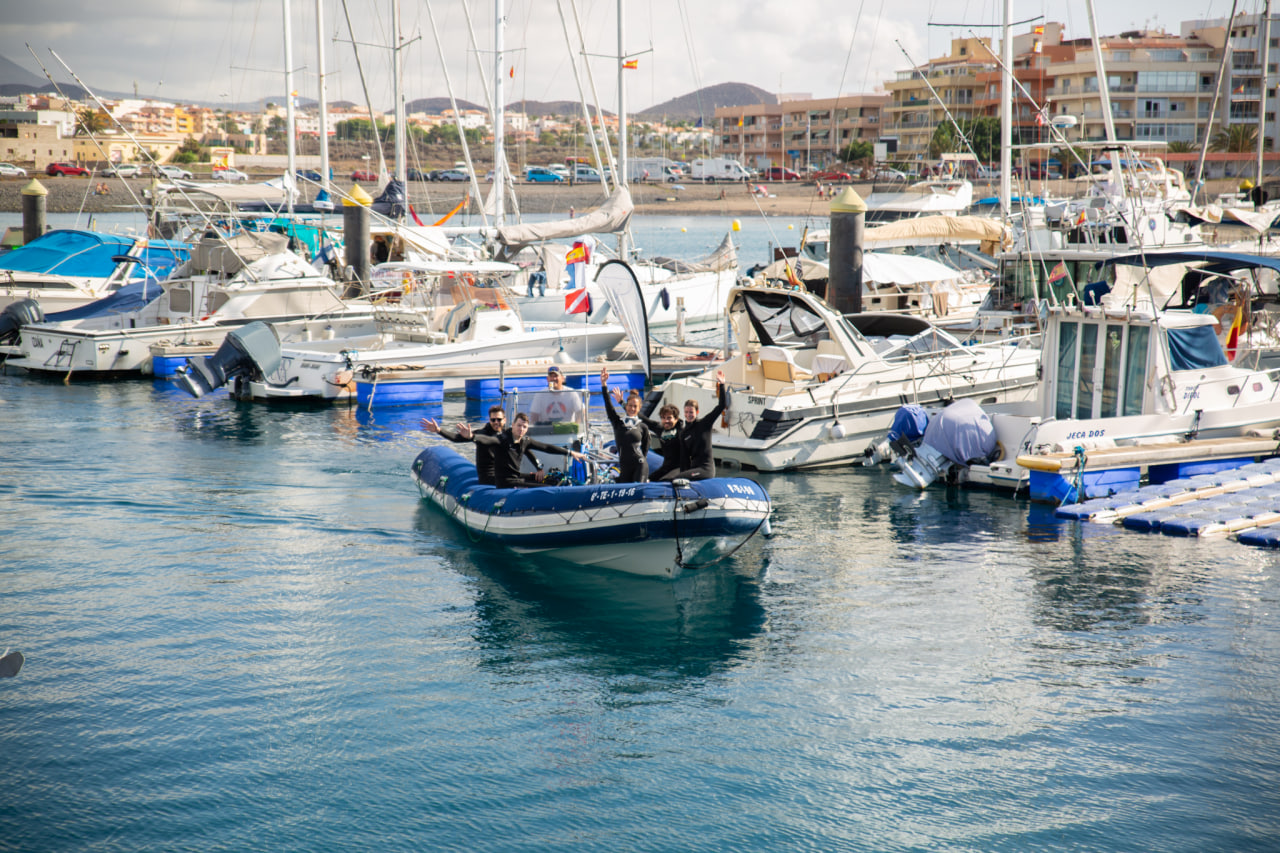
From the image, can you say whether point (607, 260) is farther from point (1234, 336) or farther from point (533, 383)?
point (1234, 336)

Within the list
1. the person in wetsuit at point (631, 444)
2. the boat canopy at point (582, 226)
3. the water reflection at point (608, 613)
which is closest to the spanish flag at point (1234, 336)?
the water reflection at point (608, 613)

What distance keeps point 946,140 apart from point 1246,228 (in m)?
45.5

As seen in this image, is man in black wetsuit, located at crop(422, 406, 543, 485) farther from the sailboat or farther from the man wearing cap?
the sailboat

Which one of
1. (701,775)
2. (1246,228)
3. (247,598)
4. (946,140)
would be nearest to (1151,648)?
(701,775)

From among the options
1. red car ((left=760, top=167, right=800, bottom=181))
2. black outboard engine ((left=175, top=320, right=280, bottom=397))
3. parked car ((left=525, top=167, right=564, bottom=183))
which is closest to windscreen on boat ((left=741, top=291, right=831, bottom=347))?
black outboard engine ((left=175, top=320, right=280, bottom=397))

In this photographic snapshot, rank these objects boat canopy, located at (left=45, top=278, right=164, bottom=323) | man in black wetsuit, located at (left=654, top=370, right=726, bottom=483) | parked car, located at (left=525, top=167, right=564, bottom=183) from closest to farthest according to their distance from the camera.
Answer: man in black wetsuit, located at (left=654, top=370, right=726, bottom=483) → boat canopy, located at (left=45, top=278, right=164, bottom=323) → parked car, located at (left=525, top=167, right=564, bottom=183)

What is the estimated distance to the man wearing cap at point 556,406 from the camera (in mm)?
13711

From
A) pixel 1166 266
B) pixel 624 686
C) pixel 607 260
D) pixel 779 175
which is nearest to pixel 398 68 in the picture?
pixel 607 260

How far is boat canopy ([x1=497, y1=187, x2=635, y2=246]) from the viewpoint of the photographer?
2611 cm

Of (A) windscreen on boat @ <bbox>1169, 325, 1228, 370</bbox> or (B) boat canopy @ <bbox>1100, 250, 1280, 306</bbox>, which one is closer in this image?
(A) windscreen on boat @ <bbox>1169, 325, 1228, 370</bbox>

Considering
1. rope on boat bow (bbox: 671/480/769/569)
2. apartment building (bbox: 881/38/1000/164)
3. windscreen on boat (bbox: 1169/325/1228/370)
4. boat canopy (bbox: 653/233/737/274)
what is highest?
apartment building (bbox: 881/38/1000/164)

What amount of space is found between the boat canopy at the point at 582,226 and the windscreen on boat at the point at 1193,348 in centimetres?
1378

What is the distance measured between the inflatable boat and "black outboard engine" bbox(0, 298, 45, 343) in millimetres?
18602

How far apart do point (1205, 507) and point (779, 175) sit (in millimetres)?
95643
